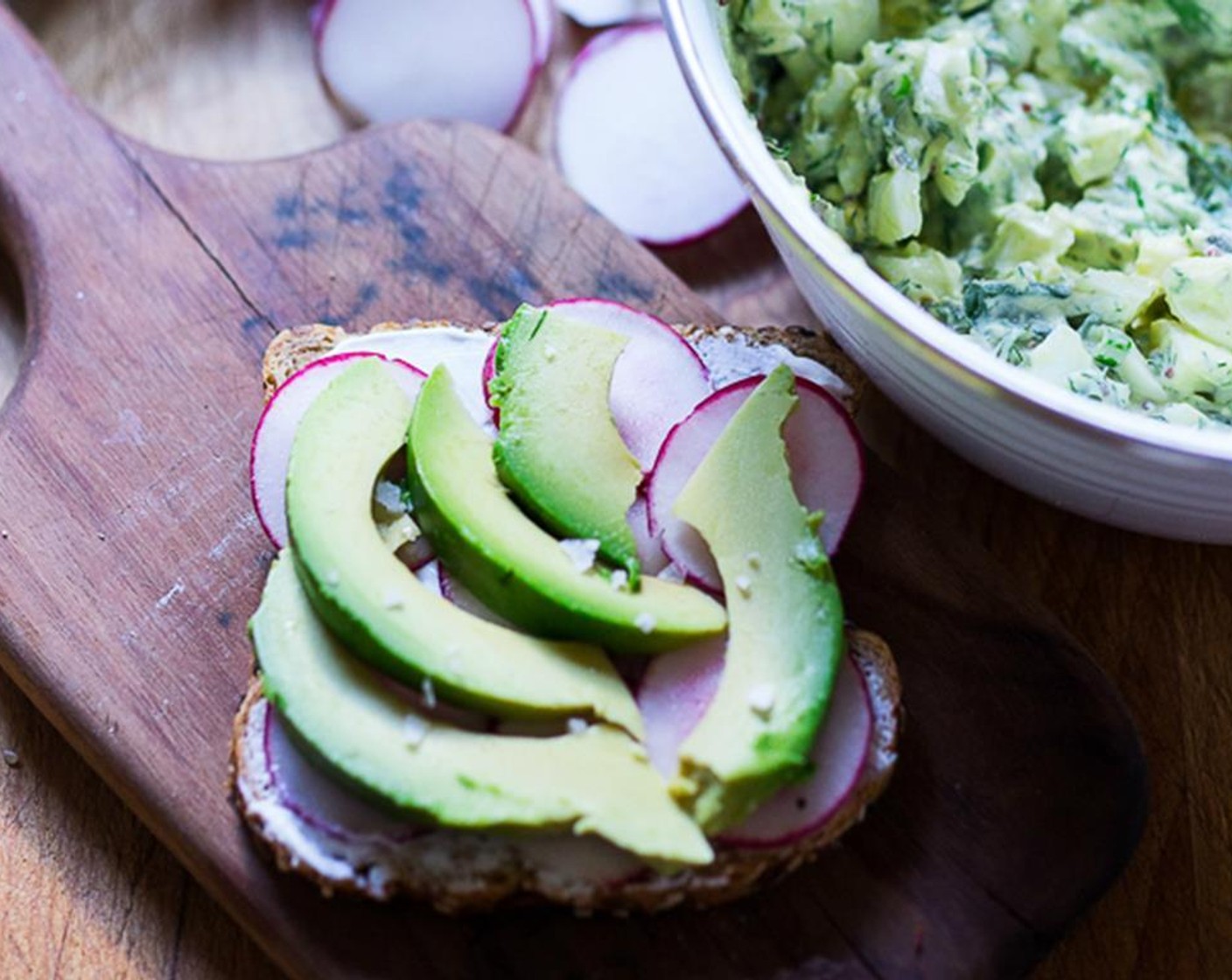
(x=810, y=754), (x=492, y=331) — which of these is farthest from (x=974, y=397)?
(x=492, y=331)

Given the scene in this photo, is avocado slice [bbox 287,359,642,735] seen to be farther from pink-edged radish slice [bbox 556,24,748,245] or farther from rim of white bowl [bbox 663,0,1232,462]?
pink-edged radish slice [bbox 556,24,748,245]

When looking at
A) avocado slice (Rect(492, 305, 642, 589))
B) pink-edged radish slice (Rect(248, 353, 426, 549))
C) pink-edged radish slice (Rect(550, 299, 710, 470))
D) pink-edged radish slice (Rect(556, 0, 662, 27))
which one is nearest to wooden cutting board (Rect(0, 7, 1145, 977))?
pink-edged radish slice (Rect(248, 353, 426, 549))

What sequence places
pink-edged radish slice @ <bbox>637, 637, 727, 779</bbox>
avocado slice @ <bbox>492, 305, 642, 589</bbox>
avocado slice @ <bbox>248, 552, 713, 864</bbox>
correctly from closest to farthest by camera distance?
1. avocado slice @ <bbox>248, 552, 713, 864</bbox>
2. pink-edged radish slice @ <bbox>637, 637, 727, 779</bbox>
3. avocado slice @ <bbox>492, 305, 642, 589</bbox>

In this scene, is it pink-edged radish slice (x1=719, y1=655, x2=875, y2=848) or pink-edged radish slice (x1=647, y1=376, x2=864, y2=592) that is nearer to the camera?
pink-edged radish slice (x1=719, y1=655, x2=875, y2=848)

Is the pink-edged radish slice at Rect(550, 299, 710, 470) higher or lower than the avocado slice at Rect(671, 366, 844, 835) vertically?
higher

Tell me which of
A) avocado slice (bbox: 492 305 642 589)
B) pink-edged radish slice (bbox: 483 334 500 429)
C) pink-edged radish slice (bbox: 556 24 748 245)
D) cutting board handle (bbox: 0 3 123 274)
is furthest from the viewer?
pink-edged radish slice (bbox: 556 24 748 245)

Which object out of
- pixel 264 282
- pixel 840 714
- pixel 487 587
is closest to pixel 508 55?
pixel 264 282

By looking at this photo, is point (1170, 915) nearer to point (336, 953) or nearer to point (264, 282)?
point (336, 953)

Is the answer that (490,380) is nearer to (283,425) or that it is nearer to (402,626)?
(283,425)
